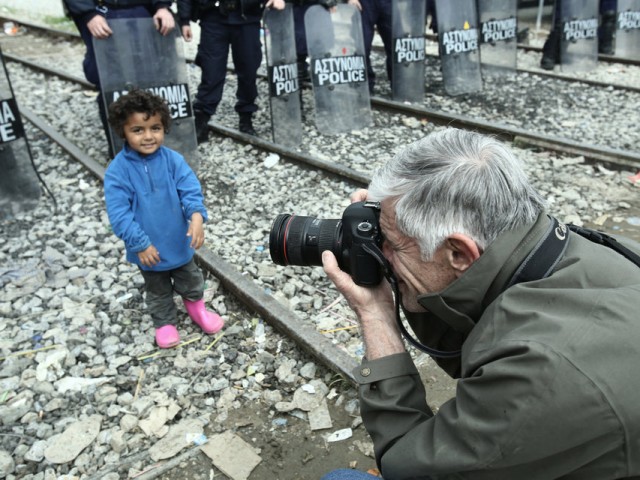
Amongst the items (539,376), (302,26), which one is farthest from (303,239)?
(302,26)

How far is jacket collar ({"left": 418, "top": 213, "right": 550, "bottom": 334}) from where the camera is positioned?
1.42 m

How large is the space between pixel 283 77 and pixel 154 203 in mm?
3205

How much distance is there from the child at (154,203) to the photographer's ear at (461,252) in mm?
1733

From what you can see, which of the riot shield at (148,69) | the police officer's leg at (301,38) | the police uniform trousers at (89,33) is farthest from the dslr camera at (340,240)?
the police officer's leg at (301,38)

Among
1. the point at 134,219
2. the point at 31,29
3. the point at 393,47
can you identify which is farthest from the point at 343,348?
the point at 31,29

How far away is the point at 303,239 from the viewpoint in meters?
1.97

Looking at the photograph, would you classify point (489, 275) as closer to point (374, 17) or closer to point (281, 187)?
point (281, 187)

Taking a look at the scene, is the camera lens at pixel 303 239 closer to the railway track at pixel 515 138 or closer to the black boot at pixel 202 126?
the railway track at pixel 515 138

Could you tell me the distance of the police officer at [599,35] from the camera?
8.44 meters

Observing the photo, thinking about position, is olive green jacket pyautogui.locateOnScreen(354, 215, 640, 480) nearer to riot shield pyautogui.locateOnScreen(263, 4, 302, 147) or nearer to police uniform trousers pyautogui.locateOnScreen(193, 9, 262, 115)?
riot shield pyautogui.locateOnScreen(263, 4, 302, 147)

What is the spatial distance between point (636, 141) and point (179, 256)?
15.6 feet

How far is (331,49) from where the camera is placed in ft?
20.8

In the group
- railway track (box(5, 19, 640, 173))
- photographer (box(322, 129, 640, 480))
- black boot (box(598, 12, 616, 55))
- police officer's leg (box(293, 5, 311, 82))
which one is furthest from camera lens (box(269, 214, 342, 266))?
black boot (box(598, 12, 616, 55))

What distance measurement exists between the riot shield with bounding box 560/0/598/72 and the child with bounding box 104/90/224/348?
23.2ft
